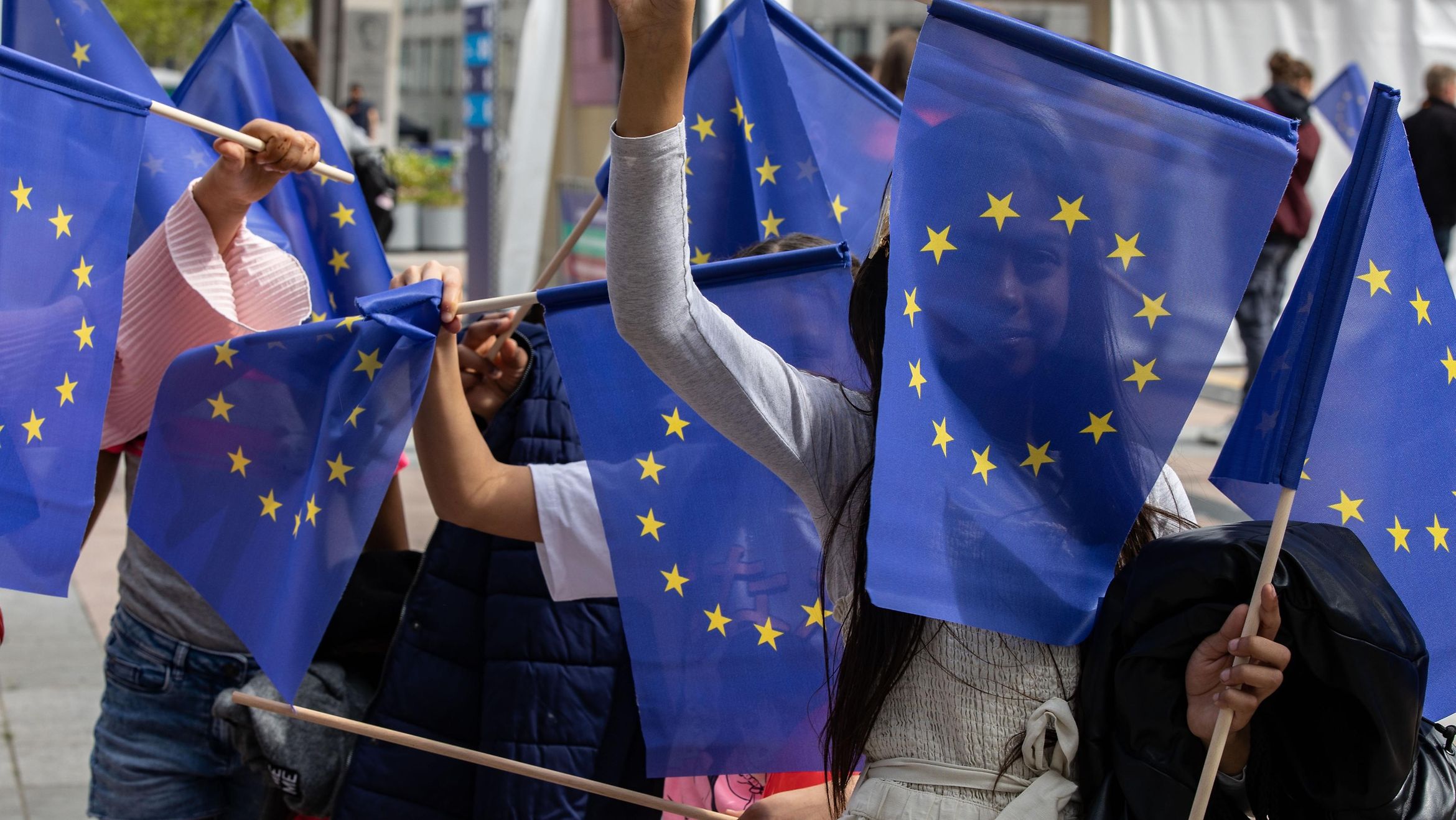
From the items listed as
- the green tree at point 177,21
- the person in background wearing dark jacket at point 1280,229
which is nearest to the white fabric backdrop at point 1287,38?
the person in background wearing dark jacket at point 1280,229

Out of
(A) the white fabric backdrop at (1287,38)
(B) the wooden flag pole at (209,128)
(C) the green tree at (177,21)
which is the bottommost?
(B) the wooden flag pole at (209,128)

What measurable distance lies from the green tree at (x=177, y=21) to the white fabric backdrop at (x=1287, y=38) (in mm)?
16397

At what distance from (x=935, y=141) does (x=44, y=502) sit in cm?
165

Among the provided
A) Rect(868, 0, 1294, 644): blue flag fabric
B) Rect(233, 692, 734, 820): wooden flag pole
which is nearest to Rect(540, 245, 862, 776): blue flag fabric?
Rect(233, 692, 734, 820): wooden flag pole

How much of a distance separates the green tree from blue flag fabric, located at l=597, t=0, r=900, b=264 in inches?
839

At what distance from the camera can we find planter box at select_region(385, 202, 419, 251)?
1945cm

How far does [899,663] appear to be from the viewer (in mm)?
1692

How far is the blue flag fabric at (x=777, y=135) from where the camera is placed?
3.12m

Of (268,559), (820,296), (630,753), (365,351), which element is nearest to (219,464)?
(268,559)

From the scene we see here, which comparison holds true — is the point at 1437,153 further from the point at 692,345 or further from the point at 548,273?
the point at 692,345

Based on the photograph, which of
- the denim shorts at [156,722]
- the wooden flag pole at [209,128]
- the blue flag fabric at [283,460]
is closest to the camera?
the wooden flag pole at [209,128]

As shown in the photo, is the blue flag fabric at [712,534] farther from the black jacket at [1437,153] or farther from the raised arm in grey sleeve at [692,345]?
the black jacket at [1437,153]

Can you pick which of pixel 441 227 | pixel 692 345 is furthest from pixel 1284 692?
pixel 441 227

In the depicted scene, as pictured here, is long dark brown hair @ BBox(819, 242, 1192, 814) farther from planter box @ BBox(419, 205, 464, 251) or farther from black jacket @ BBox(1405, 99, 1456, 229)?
planter box @ BBox(419, 205, 464, 251)
